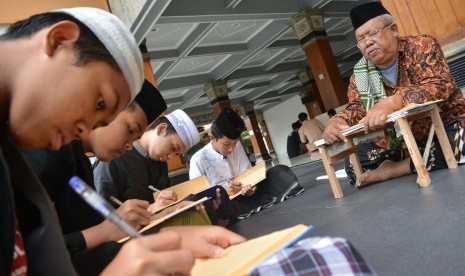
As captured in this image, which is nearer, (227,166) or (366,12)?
(366,12)

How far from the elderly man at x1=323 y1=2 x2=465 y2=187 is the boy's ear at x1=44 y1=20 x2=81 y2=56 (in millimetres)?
1689

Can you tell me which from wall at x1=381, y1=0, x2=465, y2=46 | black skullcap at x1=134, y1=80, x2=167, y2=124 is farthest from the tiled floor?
wall at x1=381, y1=0, x2=465, y2=46

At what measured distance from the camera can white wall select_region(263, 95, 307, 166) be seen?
22344 millimetres

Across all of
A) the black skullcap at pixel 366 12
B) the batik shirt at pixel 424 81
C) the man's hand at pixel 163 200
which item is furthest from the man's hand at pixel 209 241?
the black skullcap at pixel 366 12

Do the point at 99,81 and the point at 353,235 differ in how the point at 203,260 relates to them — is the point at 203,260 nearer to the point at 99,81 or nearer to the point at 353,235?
the point at 99,81

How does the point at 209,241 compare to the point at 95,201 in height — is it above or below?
below

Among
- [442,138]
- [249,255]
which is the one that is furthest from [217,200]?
[249,255]

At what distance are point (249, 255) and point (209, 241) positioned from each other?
0.25 meters

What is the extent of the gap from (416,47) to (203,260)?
2.20m

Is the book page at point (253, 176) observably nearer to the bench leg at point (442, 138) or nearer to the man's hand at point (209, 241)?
the bench leg at point (442, 138)

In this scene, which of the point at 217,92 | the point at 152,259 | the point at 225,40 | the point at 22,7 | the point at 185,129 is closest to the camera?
the point at 152,259

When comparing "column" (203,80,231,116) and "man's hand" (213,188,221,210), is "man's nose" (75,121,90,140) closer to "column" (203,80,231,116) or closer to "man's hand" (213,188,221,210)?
"man's hand" (213,188,221,210)

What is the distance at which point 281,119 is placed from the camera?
23.8m

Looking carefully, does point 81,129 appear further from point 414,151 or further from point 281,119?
point 281,119
